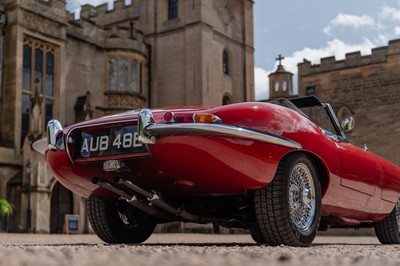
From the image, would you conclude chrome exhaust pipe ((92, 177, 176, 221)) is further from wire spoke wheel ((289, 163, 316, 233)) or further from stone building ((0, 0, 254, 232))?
stone building ((0, 0, 254, 232))

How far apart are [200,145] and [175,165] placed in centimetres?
27

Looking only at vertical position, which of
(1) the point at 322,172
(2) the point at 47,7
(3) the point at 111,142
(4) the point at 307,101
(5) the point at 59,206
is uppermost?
(2) the point at 47,7

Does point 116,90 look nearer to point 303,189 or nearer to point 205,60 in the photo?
point 205,60

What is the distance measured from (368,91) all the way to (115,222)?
2569cm

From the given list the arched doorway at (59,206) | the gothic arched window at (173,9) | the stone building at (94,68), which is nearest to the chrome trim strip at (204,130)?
Answer: the stone building at (94,68)

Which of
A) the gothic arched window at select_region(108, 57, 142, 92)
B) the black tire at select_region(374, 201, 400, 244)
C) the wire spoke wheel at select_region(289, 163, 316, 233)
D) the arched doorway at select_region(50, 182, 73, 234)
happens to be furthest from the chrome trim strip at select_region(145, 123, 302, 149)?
the gothic arched window at select_region(108, 57, 142, 92)

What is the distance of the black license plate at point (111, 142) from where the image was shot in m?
4.23

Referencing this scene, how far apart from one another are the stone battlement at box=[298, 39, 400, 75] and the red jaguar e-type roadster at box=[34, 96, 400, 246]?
24.9m

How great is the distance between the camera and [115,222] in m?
5.19

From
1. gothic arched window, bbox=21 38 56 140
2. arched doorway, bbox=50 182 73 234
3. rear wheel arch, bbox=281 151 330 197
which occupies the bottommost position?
arched doorway, bbox=50 182 73 234

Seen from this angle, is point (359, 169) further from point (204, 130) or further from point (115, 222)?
point (115, 222)

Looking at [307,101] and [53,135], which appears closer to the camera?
[53,135]

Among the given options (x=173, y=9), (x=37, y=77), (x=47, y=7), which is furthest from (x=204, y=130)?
(x=173, y=9)

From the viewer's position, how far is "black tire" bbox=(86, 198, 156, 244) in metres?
5.12
